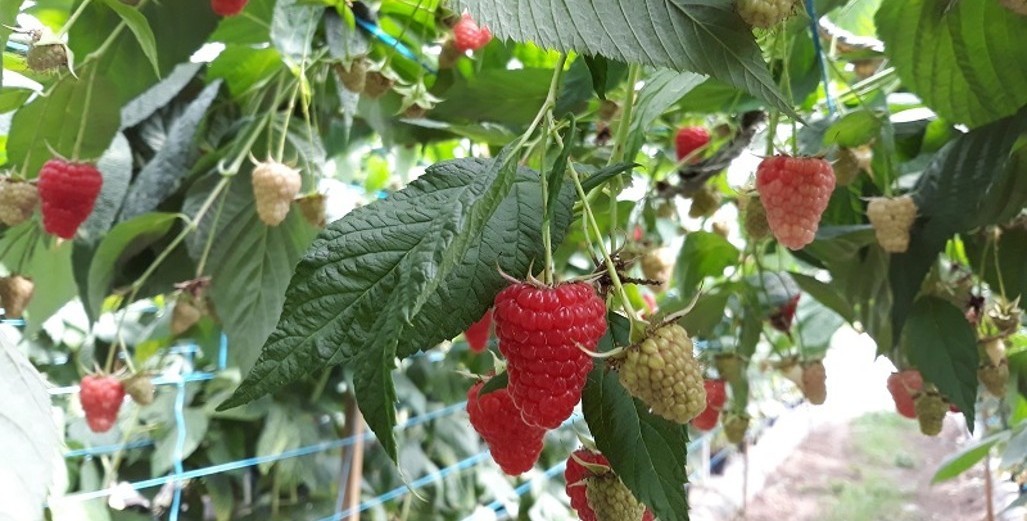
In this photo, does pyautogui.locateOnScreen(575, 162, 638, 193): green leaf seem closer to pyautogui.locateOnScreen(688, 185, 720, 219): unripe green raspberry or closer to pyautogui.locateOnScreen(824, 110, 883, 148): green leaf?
pyautogui.locateOnScreen(824, 110, 883, 148): green leaf

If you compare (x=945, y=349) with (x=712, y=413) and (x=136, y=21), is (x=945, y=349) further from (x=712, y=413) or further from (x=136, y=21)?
(x=136, y=21)

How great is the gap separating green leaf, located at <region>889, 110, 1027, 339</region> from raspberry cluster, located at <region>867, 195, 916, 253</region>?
0.02 metres

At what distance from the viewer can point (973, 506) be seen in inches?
99.2

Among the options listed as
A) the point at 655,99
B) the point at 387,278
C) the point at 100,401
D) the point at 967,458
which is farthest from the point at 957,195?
the point at 100,401

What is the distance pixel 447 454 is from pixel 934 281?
1.28m

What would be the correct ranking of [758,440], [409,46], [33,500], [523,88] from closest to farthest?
1. [33,500]
2. [523,88]
3. [409,46]
4. [758,440]

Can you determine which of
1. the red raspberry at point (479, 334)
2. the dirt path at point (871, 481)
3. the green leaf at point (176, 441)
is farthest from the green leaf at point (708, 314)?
the dirt path at point (871, 481)

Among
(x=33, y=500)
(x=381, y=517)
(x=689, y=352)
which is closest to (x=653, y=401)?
(x=689, y=352)

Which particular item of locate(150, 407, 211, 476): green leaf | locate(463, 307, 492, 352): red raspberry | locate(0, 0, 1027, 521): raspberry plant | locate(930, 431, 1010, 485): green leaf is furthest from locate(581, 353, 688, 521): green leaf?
locate(150, 407, 211, 476): green leaf

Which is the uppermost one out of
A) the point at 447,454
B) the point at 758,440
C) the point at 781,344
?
the point at 781,344

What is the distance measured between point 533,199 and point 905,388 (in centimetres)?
65

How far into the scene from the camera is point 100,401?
92cm

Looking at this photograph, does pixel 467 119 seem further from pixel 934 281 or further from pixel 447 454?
pixel 447 454

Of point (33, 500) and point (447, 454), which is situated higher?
point (33, 500)
